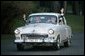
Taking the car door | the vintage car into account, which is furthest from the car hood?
Answer: the car door

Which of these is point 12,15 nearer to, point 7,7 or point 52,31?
point 7,7

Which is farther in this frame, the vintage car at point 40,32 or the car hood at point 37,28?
the car hood at point 37,28

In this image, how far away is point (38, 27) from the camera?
18281 millimetres

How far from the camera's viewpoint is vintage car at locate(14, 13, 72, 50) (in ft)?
58.6

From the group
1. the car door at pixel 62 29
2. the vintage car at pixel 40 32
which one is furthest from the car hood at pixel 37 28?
the car door at pixel 62 29

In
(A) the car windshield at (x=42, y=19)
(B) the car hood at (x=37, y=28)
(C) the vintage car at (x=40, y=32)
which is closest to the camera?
(C) the vintage car at (x=40, y=32)

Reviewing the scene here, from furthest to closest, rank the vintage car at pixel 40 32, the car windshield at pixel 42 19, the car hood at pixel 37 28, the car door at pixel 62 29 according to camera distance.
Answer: the car door at pixel 62 29 → the car windshield at pixel 42 19 → the car hood at pixel 37 28 → the vintage car at pixel 40 32

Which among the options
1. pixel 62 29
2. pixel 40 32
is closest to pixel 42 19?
pixel 62 29

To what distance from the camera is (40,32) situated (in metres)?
17.9

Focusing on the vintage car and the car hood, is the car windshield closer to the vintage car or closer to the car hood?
the vintage car

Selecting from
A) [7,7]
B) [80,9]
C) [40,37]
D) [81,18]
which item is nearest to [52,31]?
[40,37]

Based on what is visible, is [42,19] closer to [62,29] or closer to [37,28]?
[62,29]

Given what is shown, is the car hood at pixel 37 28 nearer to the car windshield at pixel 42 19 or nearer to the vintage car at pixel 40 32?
the vintage car at pixel 40 32

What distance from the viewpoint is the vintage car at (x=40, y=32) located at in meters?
17.9
